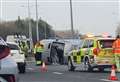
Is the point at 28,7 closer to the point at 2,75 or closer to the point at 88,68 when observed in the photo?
the point at 88,68

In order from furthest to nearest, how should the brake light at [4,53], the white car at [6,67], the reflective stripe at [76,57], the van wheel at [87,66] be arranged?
1. the reflective stripe at [76,57]
2. the van wheel at [87,66]
3. the brake light at [4,53]
4. the white car at [6,67]

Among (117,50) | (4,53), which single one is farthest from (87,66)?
(4,53)

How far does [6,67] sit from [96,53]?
631 inches

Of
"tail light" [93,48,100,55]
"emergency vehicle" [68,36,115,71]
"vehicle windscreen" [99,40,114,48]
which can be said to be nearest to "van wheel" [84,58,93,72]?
"emergency vehicle" [68,36,115,71]

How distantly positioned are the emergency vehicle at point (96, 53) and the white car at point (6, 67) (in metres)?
15.7

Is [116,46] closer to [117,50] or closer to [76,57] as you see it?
[117,50]

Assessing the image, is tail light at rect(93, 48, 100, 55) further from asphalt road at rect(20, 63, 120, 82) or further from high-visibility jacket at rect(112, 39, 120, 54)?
asphalt road at rect(20, 63, 120, 82)

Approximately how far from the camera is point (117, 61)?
81.4 ft

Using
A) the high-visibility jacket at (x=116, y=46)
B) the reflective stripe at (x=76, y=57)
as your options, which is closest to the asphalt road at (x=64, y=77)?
the high-visibility jacket at (x=116, y=46)

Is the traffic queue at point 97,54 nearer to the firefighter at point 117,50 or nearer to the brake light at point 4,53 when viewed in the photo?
the firefighter at point 117,50

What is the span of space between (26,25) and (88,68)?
101 metres

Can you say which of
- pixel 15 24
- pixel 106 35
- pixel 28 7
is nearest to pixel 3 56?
pixel 106 35

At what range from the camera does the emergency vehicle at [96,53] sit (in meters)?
25.1

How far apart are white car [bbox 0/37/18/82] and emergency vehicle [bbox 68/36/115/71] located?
51.4ft
